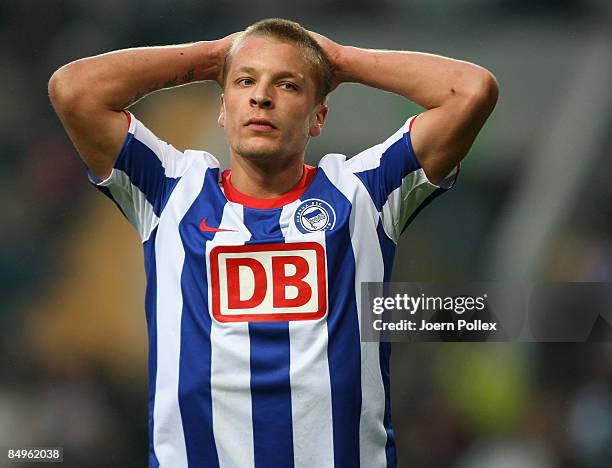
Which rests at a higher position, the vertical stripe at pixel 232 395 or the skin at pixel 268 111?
the skin at pixel 268 111

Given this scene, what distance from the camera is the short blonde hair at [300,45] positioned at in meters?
2.21

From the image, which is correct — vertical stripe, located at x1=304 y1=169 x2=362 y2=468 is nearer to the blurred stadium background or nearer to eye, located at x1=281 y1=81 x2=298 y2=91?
eye, located at x1=281 y1=81 x2=298 y2=91

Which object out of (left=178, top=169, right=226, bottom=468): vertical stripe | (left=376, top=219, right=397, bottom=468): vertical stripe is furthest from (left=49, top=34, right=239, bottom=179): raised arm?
(left=376, top=219, right=397, bottom=468): vertical stripe

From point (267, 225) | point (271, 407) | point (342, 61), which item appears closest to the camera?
point (271, 407)

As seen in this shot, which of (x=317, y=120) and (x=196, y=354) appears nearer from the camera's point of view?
(x=196, y=354)

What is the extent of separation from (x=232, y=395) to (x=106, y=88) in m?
0.76

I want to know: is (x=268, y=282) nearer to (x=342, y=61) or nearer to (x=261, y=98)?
(x=261, y=98)

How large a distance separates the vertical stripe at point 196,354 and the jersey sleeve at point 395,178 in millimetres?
379

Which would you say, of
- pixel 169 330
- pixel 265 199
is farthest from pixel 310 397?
pixel 265 199

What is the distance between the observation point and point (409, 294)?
10.3 ft

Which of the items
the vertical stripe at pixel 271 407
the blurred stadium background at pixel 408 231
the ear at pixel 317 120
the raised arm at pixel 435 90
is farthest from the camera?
the blurred stadium background at pixel 408 231

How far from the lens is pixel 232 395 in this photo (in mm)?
2064

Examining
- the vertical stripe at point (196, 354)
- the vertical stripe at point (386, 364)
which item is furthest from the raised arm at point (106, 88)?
the vertical stripe at point (386, 364)

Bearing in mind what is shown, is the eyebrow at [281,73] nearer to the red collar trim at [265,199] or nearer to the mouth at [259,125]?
the mouth at [259,125]
